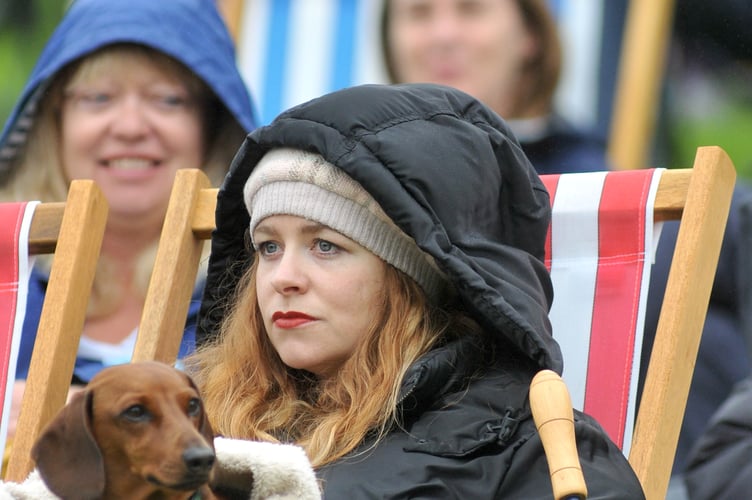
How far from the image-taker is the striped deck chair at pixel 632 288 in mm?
1997

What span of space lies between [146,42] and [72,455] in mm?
1704

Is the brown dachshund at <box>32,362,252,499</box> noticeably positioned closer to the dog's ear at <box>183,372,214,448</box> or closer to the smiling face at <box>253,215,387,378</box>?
the dog's ear at <box>183,372,214,448</box>

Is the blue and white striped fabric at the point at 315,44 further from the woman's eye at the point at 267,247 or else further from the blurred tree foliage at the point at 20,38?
the woman's eye at the point at 267,247

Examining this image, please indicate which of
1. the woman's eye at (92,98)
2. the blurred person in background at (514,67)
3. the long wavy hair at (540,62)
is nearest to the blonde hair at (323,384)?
the woman's eye at (92,98)

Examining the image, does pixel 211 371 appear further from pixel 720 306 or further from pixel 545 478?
pixel 720 306

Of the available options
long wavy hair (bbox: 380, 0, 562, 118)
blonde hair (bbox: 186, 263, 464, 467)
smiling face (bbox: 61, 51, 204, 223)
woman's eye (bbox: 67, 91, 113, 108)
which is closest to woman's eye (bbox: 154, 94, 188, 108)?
smiling face (bbox: 61, 51, 204, 223)

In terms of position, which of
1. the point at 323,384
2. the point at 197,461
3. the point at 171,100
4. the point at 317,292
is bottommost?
the point at 197,461

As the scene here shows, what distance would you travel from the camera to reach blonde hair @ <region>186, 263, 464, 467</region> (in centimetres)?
191

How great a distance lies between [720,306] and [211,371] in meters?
1.47

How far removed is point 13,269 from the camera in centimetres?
231

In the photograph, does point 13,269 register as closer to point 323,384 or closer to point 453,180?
point 323,384

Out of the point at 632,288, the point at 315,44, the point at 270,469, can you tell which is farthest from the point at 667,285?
the point at 315,44

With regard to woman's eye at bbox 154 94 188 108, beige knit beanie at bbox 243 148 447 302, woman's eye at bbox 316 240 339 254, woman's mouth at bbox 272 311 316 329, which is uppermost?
woman's eye at bbox 154 94 188 108

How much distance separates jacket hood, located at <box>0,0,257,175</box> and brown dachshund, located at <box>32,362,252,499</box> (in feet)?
5.49
